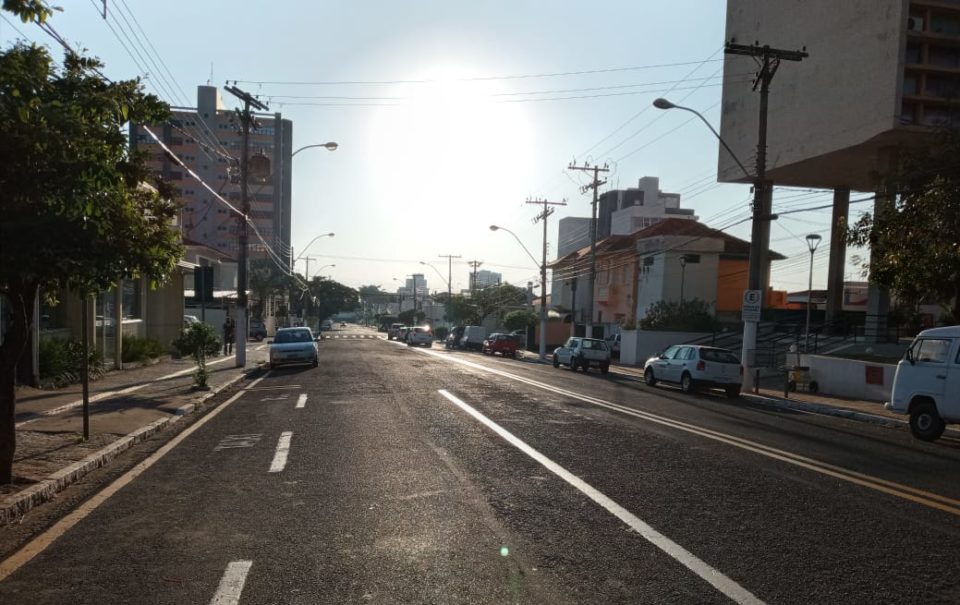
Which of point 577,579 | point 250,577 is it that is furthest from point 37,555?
point 577,579

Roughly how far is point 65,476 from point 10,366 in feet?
4.34

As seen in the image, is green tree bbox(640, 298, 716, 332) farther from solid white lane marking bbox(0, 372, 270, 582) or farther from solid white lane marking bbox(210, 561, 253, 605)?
solid white lane marking bbox(210, 561, 253, 605)

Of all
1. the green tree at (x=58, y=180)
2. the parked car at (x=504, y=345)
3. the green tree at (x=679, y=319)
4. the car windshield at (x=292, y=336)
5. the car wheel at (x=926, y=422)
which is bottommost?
the parked car at (x=504, y=345)

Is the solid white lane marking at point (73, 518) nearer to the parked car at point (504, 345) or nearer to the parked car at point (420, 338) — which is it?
the parked car at point (504, 345)

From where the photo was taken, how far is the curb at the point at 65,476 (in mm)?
6266

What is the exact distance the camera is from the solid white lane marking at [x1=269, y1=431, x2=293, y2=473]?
8375mm

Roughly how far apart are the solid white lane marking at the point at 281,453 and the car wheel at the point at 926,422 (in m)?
10.8

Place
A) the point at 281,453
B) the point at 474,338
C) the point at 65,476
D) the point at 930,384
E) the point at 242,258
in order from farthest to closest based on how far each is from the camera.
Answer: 1. the point at 474,338
2. the point at 242,258
3. the point at 930,384
4. the point at 281,453
5. the point at 65,476

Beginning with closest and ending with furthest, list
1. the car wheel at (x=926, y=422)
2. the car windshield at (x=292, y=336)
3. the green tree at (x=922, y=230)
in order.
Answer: the car wheel at (x=926, y=422)
the green tree at (x=922, y=230)
the car windshield at (x=292, y=336)

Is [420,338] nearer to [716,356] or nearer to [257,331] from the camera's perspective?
[257,331]

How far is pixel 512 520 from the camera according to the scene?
6141mm

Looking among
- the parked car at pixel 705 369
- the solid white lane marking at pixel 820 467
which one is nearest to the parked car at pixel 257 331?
the parked car at pixel 705 369

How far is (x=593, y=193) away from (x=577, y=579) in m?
38.8

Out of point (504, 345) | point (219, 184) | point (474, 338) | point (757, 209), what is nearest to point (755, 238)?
point (757, 209)
